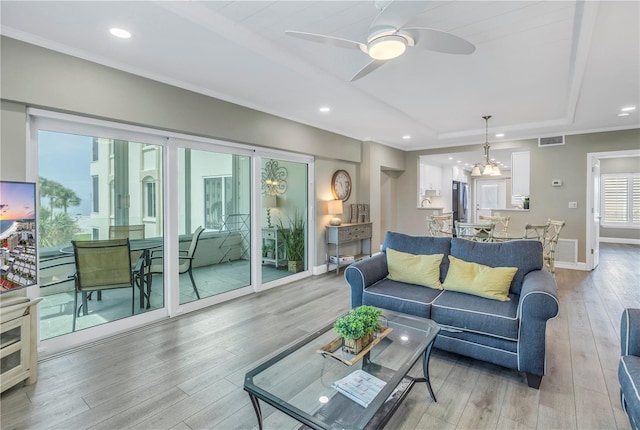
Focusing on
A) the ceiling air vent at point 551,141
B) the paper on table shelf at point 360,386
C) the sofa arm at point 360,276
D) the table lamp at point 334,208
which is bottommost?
the paper on table shelf at point 360,386

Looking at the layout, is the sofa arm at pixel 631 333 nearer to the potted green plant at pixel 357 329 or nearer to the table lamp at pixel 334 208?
the potted green plant at pixel 357 329

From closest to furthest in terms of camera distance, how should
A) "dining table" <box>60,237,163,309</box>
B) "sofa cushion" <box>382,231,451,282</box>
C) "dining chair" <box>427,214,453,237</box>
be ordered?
"sofa cushion" <box>382,231,451,282</box> < "dining table" <box>60,237,163,309</box> < "dining chair" <box>427,214,453,237</box>

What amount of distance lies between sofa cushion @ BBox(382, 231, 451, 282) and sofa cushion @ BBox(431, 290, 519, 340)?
20.5 inches

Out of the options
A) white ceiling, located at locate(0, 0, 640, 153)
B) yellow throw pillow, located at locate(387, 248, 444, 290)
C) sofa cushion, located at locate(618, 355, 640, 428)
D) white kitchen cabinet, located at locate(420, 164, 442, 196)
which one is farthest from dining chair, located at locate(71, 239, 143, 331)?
white kitchen cabinet, located at locate(420, 164, 442, 196)

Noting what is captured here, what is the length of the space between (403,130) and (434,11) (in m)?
3.54

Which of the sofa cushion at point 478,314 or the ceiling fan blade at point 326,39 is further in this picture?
the sofa cushion at point 478,314

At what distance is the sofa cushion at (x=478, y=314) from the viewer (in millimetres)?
2229

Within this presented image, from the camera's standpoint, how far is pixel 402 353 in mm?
1956

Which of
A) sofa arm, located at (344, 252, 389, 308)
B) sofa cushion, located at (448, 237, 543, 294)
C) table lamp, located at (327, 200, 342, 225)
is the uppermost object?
table lamp, located at (327, 200, 342, 225)

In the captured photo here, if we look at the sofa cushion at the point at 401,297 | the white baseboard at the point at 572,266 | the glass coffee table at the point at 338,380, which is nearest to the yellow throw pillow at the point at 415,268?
the sofa cushion at the point at 401,297

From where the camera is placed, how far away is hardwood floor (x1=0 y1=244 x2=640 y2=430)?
6.16 ft

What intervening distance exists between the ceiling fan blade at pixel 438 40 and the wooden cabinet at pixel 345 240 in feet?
12.2

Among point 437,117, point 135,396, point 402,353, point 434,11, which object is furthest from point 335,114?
point 135,396

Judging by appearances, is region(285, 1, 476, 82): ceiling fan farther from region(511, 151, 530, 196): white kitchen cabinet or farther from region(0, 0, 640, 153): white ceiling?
region(511, 151, 530, 196): white kitchen cabinet
